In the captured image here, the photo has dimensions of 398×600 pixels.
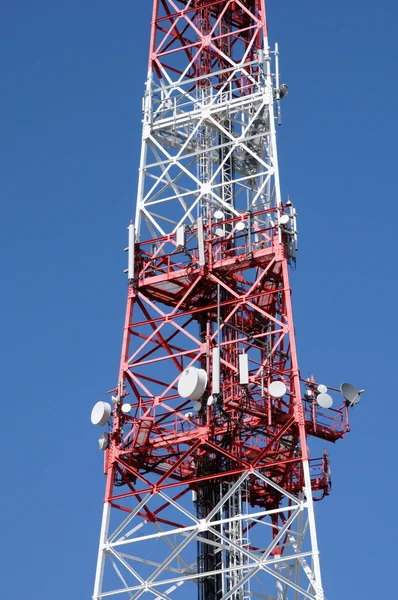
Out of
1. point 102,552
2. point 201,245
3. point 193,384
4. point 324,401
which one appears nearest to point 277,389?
point 324,401

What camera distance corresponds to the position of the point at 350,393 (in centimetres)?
8938

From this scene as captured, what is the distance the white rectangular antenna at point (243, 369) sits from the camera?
87125 mm

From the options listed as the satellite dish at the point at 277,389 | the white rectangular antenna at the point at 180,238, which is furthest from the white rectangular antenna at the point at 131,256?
the satellite dish at the point at 277,389

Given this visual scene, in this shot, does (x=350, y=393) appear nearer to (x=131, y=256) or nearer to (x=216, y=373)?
(x=216, y=373)

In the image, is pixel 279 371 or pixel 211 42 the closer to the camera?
pixel 279 371

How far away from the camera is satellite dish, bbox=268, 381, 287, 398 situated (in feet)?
285

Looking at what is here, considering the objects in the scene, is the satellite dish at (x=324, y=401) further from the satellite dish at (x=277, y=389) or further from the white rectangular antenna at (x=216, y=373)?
the white rectangular antenna at (x=216, y=373)

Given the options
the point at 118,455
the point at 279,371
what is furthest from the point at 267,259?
the point at 118,455

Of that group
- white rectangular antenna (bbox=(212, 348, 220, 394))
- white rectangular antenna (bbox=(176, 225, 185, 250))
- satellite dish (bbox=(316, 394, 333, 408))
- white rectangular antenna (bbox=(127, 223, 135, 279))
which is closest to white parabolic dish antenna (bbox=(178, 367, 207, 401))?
white rectangular antenna (bbox=(212, 348, 220, 394))

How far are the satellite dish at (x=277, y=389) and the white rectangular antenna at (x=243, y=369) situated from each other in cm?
115

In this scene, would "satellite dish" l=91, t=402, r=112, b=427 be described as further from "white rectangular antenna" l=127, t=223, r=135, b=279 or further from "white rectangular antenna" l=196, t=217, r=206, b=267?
"white rectangular antenna" l=196, t=217, r=206, b=267

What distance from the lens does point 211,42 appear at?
331ft

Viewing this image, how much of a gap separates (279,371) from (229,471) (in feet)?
16.8

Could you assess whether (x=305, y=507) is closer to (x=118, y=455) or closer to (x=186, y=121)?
(x=118, y=455)
